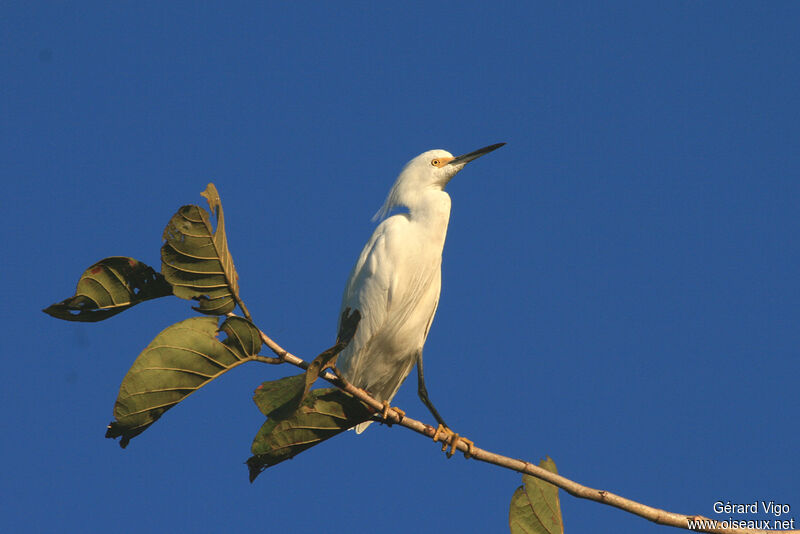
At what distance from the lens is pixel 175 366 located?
2.80m

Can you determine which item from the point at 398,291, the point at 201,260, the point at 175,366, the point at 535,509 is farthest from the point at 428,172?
the point at 175,366

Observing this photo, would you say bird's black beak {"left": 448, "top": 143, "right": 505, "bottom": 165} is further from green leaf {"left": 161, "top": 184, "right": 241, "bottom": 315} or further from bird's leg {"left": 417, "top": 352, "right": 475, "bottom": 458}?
green leaf {"left": 161, "top": 184, "right": 241, "bottom": 315}

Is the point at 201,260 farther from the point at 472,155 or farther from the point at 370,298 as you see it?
the point at 472,155

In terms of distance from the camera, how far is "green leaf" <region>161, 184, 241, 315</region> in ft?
9.29

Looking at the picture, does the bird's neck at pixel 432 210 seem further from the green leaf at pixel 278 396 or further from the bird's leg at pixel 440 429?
the green leaf at pixel 278 396

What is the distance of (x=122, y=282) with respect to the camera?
288cm

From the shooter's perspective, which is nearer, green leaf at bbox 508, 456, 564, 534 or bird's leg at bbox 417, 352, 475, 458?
green leaf at bbox 508, 456, 564, 534

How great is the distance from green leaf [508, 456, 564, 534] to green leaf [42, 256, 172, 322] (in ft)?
6.93

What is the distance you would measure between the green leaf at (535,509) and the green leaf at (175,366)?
1.67m

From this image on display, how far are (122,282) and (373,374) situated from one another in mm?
3655

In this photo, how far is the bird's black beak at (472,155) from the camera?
6.76 metres

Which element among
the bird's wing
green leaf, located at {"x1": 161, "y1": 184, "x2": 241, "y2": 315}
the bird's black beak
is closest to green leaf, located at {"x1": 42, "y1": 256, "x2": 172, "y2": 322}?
green leaf, located at {"x1": 161, "y1": 184, "x2": 241, "y2": 315}

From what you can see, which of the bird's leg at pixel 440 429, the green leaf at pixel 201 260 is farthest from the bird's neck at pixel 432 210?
the green leaf at pixel 201 260

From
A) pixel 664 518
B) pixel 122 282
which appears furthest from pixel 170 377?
pixel 664 518
